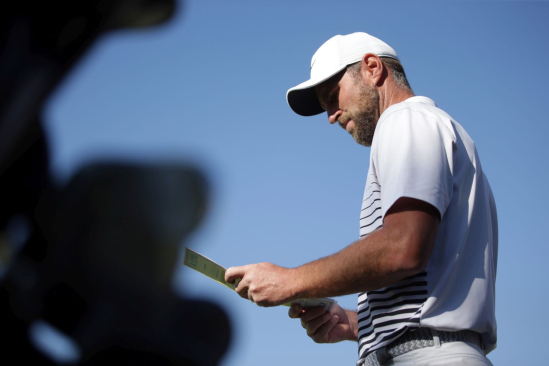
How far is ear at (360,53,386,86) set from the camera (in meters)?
2.15

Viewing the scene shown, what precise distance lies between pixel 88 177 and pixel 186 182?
1025mm

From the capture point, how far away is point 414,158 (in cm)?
157

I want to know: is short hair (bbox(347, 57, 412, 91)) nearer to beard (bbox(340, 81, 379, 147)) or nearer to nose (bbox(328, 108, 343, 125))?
beard (bbox(340, 81, 379, 147))

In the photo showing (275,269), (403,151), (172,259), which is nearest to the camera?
(403,151)

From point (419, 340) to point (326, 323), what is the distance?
0.75 meters

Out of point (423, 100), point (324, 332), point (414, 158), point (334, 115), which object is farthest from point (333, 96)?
point (324, 332)

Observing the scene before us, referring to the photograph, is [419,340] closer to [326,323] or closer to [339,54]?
[326,323]

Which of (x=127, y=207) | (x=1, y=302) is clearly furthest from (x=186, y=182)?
(x=1, y=302)

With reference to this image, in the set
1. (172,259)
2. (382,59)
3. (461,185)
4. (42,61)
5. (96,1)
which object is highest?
(96,1)

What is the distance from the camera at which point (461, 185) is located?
1.67 meters

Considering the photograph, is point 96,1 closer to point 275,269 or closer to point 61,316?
point 61,316

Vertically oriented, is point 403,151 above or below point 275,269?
above

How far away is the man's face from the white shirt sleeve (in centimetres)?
44

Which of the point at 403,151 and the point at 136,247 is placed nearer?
the point at 403,151
